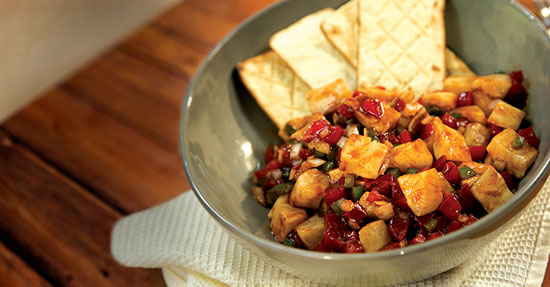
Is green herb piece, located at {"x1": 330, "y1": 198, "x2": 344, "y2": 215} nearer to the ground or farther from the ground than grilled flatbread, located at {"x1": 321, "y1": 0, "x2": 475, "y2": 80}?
nearer to the ground

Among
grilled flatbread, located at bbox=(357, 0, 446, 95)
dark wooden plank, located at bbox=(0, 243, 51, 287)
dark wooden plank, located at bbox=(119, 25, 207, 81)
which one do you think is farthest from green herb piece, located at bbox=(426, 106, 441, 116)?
dark wooden plank, located at bbox=(0, 243, 51, 287)

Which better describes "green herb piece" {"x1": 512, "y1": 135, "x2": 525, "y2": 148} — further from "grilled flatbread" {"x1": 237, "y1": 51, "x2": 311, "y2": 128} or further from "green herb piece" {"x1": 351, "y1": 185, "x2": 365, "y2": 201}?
"grilled flatbread" {"x1": 237, "y1": 51, "x2": 311, "y2": 128}

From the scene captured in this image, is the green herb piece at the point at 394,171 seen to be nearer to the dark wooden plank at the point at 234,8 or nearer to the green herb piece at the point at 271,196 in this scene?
the green herb piece at the point at 271,196

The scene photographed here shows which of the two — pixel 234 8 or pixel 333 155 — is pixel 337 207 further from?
pixel 234 8

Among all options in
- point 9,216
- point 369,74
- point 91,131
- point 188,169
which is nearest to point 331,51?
point 369,74

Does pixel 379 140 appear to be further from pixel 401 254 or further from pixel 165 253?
pixel 165 253

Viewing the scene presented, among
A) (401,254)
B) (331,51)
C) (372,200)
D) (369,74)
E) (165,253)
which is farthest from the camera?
(331,51)

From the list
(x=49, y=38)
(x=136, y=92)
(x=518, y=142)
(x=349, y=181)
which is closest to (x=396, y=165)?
(x=349, y=181)
